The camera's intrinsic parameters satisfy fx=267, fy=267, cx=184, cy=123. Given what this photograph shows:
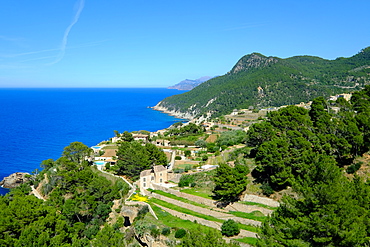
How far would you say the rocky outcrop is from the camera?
48.8 metres

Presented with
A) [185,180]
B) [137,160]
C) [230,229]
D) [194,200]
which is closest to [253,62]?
[137,160]

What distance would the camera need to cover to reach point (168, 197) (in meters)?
27.3

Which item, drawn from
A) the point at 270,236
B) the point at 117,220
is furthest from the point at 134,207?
the point at 270,236

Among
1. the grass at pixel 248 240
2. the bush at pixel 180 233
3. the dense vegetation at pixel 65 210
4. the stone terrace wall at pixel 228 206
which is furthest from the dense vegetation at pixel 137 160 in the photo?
the grass at pixel 248 240

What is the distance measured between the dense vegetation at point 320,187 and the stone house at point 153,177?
431 inches

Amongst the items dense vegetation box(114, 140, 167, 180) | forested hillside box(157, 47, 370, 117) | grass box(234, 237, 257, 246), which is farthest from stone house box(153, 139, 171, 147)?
forested hillside box(157, 47, 370, 117)

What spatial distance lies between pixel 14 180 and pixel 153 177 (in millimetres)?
33141

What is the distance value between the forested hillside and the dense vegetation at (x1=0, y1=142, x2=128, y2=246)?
266 ft

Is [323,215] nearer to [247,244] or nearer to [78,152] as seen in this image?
[247,244]

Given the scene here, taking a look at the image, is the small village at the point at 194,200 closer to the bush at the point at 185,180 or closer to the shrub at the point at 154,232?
the shrub at the point at 154,232

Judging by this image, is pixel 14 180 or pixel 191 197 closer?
pixel 191 197

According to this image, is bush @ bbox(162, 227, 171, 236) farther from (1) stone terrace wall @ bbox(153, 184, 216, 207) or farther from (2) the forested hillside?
(2) the forested hillside

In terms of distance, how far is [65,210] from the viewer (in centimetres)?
2898

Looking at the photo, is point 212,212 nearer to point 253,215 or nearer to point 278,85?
point 253,215
